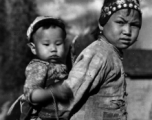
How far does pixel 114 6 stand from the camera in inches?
112

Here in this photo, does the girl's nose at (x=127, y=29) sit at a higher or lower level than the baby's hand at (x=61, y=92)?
higher

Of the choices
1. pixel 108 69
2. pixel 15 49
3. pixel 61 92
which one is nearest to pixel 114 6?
pixel 108 69

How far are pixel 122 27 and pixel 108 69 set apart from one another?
358 mm

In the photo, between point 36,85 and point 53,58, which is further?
point 53,58

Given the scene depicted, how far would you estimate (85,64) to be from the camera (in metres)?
2.63

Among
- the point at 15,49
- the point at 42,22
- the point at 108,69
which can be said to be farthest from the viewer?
the point at 15,49

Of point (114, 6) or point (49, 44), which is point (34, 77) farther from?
point (114, 6)

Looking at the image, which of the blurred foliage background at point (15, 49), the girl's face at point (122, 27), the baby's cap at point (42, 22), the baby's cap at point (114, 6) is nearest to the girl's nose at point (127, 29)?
the girl's face at point (122, 27)

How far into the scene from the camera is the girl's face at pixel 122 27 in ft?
9.22

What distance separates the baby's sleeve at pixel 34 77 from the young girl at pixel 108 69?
0.30 m

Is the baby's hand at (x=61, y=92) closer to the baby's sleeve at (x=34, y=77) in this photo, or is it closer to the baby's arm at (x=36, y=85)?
the baby's arm at (x=36, y=85)

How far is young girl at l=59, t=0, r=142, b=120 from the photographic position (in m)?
2.63

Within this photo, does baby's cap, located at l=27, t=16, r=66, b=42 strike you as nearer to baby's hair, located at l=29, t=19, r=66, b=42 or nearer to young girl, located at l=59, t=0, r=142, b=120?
baby's hair, located at l=29, t=19, r=66, b=42

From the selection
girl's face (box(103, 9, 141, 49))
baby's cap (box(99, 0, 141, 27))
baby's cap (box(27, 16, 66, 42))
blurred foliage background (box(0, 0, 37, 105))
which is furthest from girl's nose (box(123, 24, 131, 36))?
blurred foliage background (box(0, 0, 37, 105))
